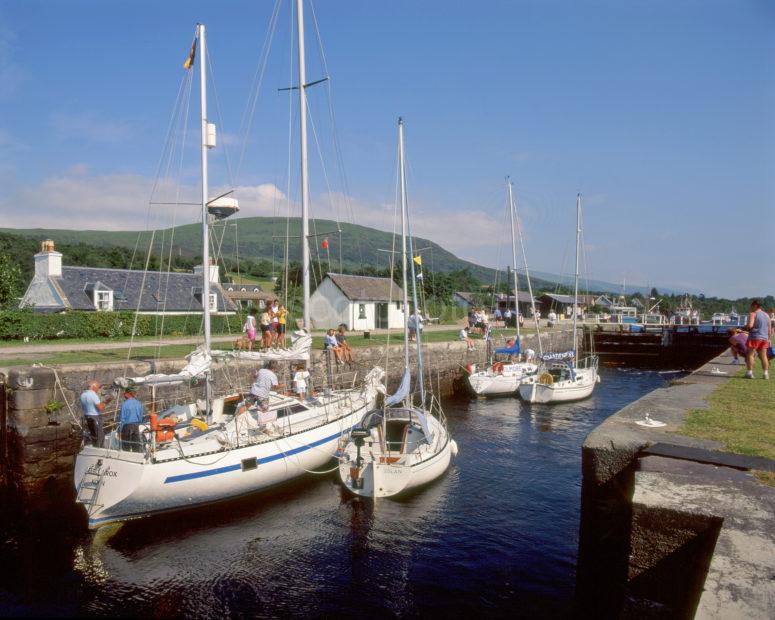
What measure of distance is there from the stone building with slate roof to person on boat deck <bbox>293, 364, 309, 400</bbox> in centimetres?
2044

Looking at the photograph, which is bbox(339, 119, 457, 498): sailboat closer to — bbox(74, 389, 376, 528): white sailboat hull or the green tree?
bbox(74, 389, 376, 528): white sailboat hull

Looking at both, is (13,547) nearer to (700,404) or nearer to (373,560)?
(373,560)

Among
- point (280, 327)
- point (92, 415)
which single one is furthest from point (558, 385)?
point (92, 415)

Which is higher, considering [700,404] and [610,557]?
[700,404]

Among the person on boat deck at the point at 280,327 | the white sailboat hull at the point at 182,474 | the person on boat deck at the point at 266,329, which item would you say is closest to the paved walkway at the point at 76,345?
the person on boat deck at the point at 266,329

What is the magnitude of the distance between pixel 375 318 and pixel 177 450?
3081 centimetres

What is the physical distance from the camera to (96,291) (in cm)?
3916

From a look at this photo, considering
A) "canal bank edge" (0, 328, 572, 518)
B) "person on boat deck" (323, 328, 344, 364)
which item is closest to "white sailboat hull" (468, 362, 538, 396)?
"person on boat deck" (323, 328, 344, 364)

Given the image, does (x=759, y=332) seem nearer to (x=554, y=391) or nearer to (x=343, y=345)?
(x=554, y=391)

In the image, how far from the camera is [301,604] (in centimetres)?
979

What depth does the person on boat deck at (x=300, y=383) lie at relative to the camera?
17.8m

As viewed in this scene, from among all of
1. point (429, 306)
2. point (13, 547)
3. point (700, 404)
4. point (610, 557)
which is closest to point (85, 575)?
point (13, 547)

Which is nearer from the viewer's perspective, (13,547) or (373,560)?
(373,560)

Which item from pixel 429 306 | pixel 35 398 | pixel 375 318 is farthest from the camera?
pixel 429 306
